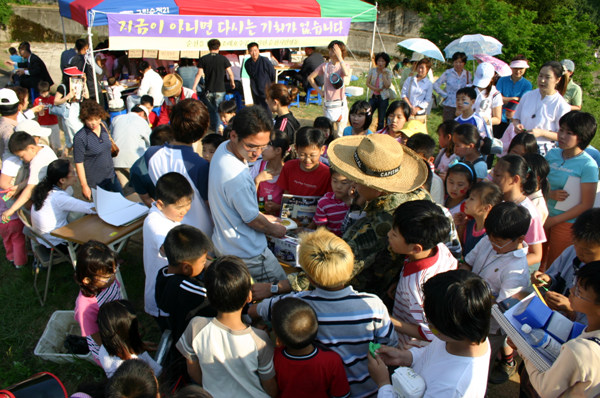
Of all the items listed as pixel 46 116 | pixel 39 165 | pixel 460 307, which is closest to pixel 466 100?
pixel 460 307

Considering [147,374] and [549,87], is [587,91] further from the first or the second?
[147,374]

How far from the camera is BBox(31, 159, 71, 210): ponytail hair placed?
12.7ft

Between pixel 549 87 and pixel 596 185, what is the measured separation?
70.0 inches

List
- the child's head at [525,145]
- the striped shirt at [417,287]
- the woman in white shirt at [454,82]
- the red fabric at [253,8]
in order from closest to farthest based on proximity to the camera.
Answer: the striped shirt at [417,287] < the child's head at [525,145] < the woman in white shirt at [454,82] < the red fabric at [253,8]

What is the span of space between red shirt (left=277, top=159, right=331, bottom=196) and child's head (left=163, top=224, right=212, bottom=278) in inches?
54.2

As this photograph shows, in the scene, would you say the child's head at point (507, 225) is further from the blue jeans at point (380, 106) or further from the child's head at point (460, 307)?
the blue jeans at point (380, 106)

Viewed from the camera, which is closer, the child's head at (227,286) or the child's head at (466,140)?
the child's head at (227,286)

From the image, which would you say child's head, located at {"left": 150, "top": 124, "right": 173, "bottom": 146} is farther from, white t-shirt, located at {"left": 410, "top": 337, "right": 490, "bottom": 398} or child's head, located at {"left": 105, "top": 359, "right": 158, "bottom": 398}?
white t-shirt, located at {"left": 410, "top": 337, "right": 490, "bottom": 398}

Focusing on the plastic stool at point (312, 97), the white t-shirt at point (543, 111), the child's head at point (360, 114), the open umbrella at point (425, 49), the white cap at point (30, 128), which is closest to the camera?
the white cap at point (30, 128)

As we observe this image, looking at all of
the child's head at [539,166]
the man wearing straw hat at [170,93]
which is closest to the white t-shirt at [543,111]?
the child's head at [539,166]

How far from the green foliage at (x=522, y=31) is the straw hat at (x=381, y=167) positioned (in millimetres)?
11512

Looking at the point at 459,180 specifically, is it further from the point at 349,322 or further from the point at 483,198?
the point at 349,322

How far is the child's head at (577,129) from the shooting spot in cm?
364

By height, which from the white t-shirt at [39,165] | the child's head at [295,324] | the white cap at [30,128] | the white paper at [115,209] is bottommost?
the white paper at [115,209]
